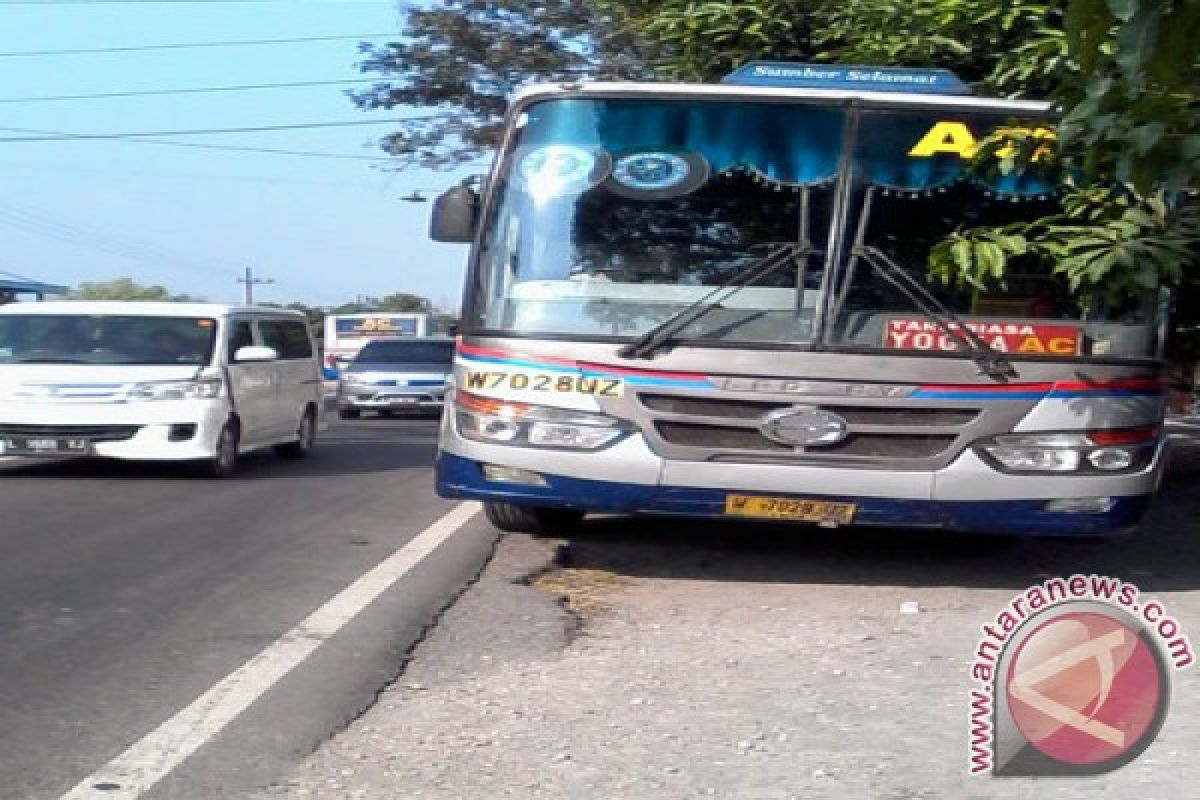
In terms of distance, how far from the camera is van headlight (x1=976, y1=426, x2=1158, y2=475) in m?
7.84

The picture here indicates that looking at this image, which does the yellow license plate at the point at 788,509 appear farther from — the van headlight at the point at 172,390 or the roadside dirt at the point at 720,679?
the van headlight at the point at 172,390

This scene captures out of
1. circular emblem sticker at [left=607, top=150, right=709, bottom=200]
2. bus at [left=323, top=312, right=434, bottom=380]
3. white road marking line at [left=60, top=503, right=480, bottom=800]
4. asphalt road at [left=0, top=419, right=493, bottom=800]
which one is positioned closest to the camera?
white road marking line at [left=60, top=503, right=480, bottom=800]

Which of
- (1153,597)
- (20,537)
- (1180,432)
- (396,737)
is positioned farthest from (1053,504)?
(1180,432)

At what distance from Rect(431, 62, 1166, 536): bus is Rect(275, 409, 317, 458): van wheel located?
893 centimetres

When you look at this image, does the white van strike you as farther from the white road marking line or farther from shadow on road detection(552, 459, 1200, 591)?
the white road marking line

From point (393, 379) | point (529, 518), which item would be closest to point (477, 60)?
point (393, 379)

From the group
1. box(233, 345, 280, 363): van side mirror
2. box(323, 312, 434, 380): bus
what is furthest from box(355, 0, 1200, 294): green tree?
box(323, 312, 434, 380): bus

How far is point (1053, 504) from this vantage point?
312 inches

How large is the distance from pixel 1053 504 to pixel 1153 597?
3.04 ft

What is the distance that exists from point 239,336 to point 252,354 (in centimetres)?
27

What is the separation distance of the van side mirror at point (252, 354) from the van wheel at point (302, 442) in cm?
200

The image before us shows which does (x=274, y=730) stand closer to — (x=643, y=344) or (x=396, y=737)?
(x=396, y=737)

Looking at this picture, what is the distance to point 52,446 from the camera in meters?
13.4

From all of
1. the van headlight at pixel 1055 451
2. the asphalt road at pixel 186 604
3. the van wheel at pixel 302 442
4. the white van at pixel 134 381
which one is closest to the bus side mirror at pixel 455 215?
the asphalt road at pixel 186 604
